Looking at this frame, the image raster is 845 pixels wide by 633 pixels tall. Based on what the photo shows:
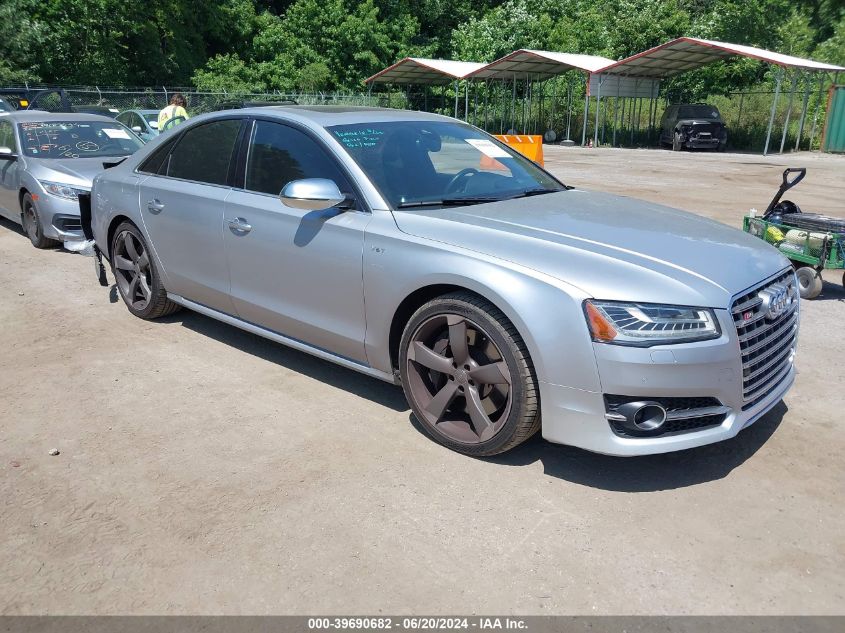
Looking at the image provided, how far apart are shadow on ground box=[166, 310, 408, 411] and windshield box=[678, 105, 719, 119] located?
26.4 meters

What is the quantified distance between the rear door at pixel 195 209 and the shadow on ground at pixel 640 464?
229 cm

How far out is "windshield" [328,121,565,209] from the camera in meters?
4.05

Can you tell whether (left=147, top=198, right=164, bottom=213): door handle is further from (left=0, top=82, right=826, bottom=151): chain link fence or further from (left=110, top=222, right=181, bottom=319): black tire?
(left=0, top=82, right=826, bottom=151): chain link fence

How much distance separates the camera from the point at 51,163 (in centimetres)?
848

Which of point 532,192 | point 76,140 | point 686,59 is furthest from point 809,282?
point 686,59

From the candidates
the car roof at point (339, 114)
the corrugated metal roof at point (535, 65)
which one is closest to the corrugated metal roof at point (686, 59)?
the corrugated metal roof at point (535, 65)

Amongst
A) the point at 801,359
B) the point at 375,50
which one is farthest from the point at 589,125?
the point at 801,359

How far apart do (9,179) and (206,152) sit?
17.8 feet

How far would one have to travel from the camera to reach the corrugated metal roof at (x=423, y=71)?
3228cm

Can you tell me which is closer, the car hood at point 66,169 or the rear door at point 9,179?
the car hood at point 66,169

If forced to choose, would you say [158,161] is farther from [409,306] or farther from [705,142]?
[705,142]

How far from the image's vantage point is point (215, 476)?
3457mm

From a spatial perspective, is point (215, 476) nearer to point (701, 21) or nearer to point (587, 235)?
point (587, 235)

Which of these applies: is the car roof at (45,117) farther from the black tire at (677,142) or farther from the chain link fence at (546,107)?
the black tire at (677,142)
